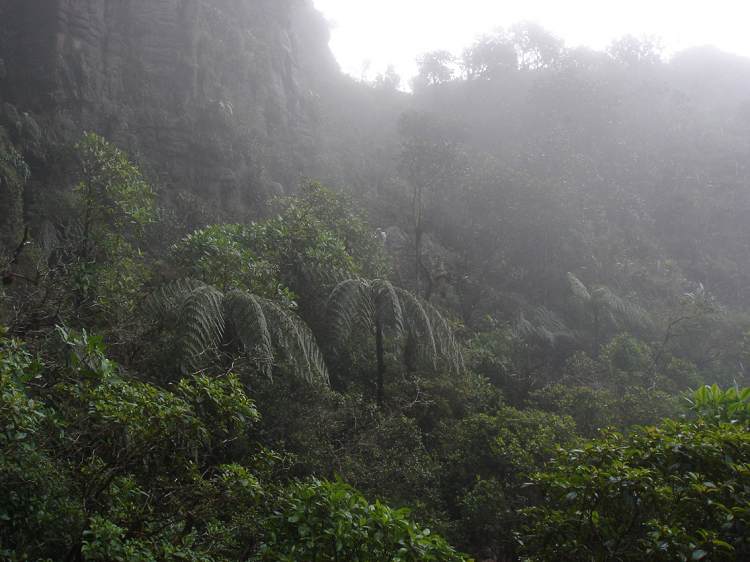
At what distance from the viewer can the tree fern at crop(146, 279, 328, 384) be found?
5.91 m

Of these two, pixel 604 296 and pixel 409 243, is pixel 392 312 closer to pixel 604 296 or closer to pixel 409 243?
pixel 604 296

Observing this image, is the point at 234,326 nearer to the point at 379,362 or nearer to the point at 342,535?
the point at 379,362

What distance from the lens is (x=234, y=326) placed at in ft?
20.9

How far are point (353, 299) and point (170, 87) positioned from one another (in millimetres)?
13081

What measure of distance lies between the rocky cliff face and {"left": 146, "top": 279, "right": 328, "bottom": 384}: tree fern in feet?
30.5

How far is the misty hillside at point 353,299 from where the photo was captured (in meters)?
3.40

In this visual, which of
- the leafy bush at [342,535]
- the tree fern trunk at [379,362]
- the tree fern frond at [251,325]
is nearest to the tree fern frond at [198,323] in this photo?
the tree fern frond at [251,325]

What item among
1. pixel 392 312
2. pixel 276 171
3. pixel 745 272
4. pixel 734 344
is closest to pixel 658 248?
pixel 745 272

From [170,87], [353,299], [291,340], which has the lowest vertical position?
[291,340]

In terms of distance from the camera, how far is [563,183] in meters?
19.3

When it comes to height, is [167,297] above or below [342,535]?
above

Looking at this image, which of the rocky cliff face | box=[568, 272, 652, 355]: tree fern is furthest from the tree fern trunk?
the rocky cliff face

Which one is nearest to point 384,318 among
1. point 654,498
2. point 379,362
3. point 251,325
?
point 379,362

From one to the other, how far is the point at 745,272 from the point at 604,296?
9.30 metres
